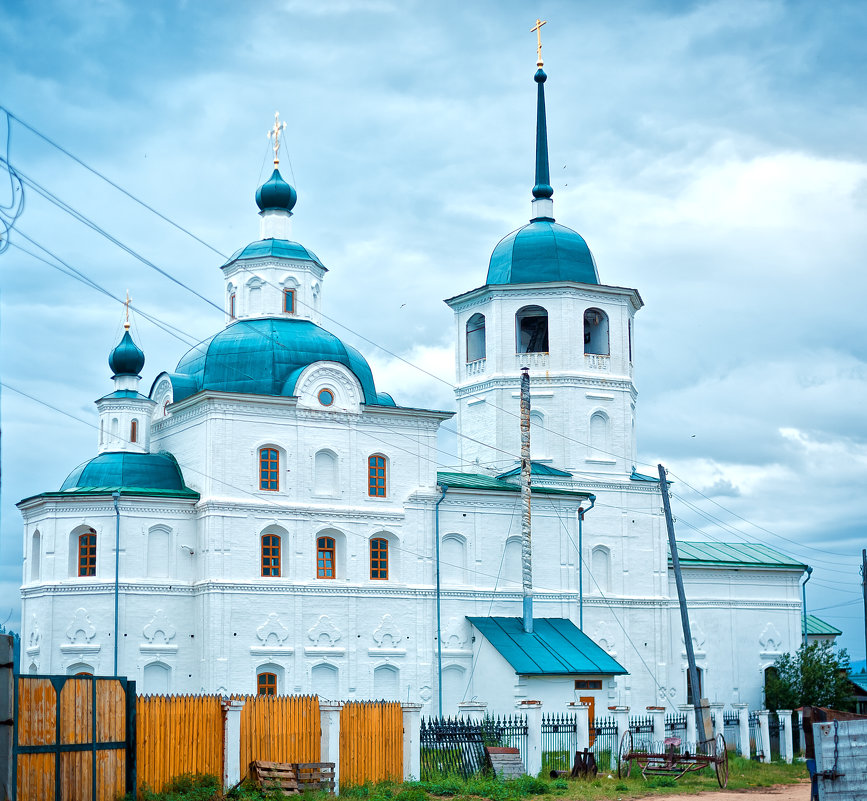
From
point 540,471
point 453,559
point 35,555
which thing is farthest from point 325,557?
point 540,471

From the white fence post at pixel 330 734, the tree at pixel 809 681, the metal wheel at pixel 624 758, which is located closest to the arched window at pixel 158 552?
the white fence post at pixel 330 734

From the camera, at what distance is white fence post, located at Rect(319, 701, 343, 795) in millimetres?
23453

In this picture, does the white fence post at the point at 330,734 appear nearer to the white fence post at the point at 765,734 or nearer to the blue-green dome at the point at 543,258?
the white fence post at the point at 765,734

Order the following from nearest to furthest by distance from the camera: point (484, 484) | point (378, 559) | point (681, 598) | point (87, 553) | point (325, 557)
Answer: point (681, 598) → point (87, 553) → point (325, 557) → point (378, 559) → point (484, 484)

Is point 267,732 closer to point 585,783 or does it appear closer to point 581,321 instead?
point 585,783

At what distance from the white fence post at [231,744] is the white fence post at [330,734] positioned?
5.79ft

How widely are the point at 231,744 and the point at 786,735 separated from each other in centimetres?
1644

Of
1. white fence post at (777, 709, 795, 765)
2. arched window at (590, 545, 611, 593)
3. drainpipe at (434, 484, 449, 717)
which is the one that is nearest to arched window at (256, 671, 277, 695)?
drainpipe at (434, 484, 449, 717)

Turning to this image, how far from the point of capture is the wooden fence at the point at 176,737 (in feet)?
69.9

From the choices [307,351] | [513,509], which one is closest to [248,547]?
[307,351]

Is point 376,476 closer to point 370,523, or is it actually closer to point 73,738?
point 370,523

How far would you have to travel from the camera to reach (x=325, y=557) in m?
34.9

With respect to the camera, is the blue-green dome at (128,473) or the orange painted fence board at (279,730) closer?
the orange painted fence board at (279,730)

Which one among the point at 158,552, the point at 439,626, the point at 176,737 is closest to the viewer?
the point at 176,737
